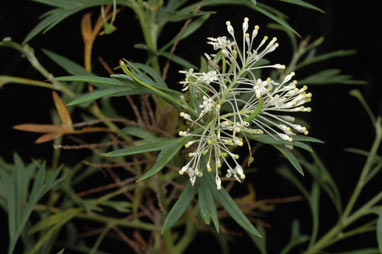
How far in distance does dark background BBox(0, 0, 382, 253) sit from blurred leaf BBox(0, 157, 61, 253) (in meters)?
0.26

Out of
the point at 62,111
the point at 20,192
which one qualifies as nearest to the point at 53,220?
the point at 20,192

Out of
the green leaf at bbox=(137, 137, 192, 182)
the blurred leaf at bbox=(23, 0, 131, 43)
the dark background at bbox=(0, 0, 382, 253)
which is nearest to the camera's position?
the green leaf at bbox=(137, 137, 192, 182)

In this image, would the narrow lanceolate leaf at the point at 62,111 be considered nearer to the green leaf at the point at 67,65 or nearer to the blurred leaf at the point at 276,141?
the green leaf at the point at 67,65

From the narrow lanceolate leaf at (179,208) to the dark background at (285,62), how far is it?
A: 511 mm

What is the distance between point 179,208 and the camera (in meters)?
0.54

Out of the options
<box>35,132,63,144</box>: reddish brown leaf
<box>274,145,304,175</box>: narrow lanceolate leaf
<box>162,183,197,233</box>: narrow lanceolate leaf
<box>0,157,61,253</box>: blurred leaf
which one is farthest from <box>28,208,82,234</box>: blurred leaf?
<box>274,145,304,175</box>: narrow lanceolate leaf

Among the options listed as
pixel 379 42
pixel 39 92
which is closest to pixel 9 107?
pixel 39 92

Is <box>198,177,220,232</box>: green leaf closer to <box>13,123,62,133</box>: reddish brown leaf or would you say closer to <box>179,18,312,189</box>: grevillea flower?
<box>179,18,312,189</box>: grevillea flower

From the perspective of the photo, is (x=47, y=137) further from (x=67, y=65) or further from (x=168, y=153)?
(x=168, y=153)

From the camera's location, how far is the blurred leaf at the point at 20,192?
2.19 ft

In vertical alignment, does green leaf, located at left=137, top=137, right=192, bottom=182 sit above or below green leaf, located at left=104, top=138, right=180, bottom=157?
below

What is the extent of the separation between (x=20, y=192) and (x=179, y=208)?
13.8 inches

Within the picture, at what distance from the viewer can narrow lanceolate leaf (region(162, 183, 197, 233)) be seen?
52 cm

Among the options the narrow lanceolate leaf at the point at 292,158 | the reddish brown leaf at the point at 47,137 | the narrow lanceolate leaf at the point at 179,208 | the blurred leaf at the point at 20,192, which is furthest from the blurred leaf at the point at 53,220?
the narrow lanceolate leaf at the point at 292,158
